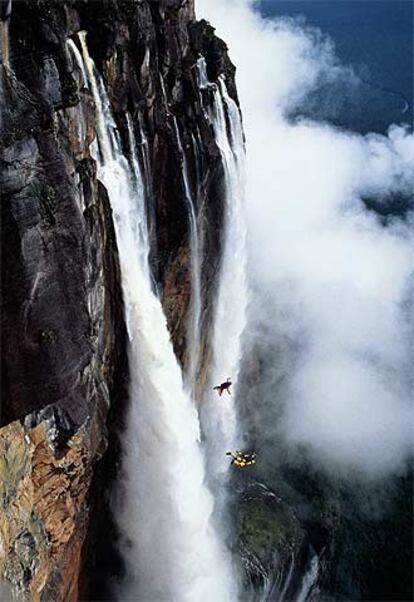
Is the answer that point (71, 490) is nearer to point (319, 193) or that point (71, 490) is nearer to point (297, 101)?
point (319, 193)

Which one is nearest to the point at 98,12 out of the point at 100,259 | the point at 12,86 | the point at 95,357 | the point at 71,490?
the point at 100,259

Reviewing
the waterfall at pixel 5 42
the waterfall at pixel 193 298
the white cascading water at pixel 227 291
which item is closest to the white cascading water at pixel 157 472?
the waterfall at pixel 193 298

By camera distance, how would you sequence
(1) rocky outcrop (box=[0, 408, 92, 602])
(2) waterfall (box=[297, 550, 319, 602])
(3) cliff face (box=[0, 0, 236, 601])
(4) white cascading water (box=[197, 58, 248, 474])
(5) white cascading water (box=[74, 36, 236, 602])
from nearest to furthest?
1. (3) cliff face (box=[0, 0, 236, 601])
2. (1) rocky outcrop (box=[0, 408, 92, 602])
3. (5) white cascading water (box=[74, 36, 236, 602])
4. (4) white cascading water (box=[197, 58, 248, 474])
5. (2) waterfall (box=[297, 550, 319, 602])

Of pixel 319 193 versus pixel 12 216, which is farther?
pixel 319 193

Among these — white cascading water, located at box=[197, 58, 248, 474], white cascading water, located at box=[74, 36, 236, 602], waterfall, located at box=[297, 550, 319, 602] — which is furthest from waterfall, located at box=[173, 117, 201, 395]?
waterfall, located at box=[297, 550, 319, 602]

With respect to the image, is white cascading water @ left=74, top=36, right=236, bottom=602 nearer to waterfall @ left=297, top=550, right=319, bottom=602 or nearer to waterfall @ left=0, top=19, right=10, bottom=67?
waterfall @ left=297, top=550, right=319, bottom=602

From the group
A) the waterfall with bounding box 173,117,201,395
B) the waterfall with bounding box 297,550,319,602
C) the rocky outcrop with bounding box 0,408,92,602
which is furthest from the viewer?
the waterfall with bounding box 297,550,319,602

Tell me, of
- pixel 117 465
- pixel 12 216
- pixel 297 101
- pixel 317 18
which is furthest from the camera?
pixel 317 18
